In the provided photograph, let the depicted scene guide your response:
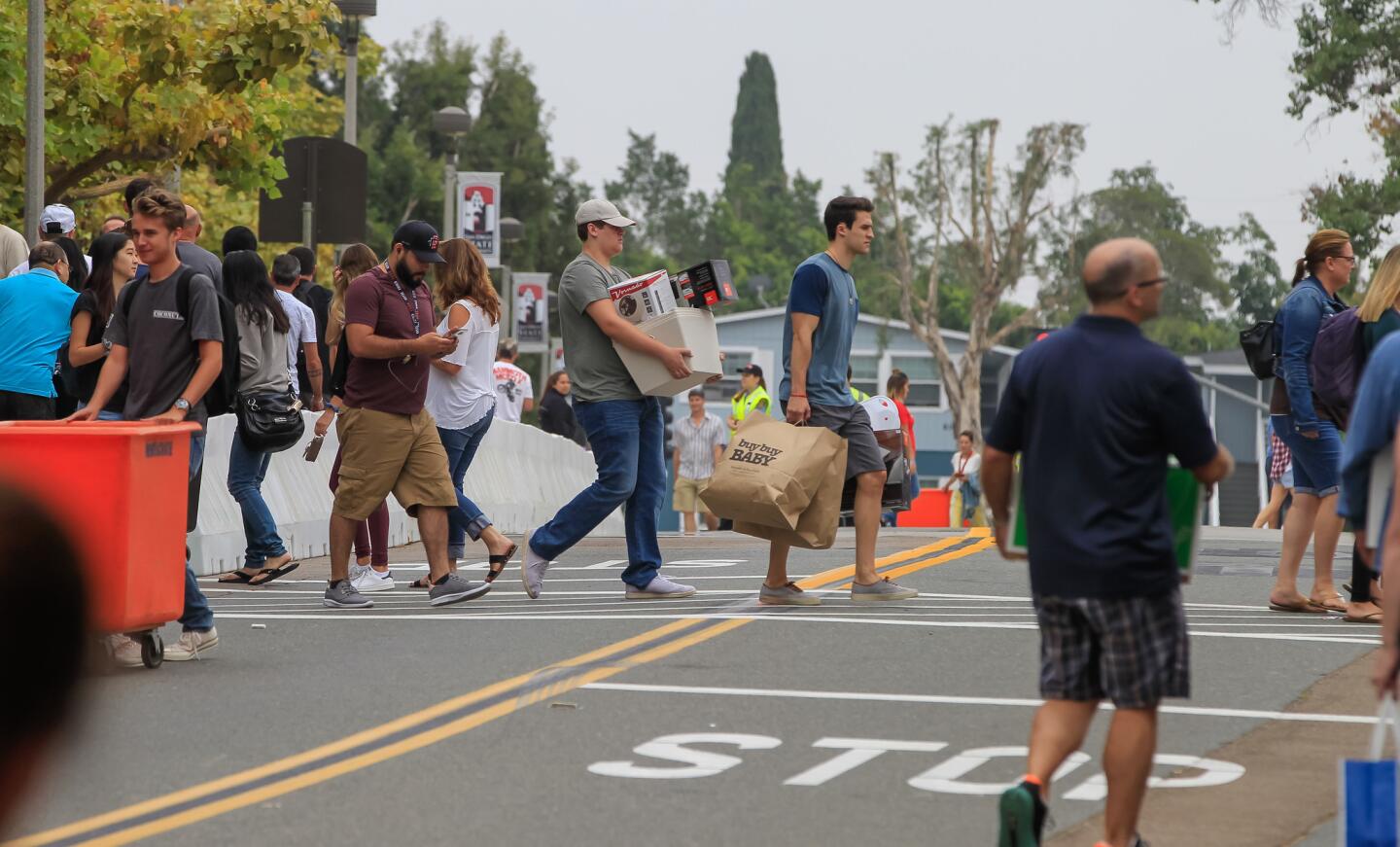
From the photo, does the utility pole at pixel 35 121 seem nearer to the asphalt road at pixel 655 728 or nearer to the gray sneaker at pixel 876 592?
the asphalt road at pixel 655 728

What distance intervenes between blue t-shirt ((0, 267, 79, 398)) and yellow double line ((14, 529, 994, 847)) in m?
4.05

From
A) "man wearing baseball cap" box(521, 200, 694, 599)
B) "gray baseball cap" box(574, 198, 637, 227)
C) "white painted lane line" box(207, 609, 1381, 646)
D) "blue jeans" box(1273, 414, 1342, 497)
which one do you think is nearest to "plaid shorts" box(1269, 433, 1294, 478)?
"blue jeans" box(1273, 414, 1342, 497)

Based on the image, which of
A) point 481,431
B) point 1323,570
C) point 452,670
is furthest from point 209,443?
point 1323,570

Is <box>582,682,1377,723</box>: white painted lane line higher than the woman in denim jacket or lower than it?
lower

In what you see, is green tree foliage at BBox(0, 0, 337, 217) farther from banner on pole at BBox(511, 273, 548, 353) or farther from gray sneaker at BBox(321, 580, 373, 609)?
banner on pole at BBox(511, 273, 548, 353)

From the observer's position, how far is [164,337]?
9281mm

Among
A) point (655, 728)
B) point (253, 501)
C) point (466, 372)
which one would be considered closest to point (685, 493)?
point (466, 372)

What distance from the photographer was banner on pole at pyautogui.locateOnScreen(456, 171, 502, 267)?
38156mm

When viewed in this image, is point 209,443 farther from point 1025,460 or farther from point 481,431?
point 1025,460

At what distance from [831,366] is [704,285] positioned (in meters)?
0.78

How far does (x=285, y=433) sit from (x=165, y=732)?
517 centimetres

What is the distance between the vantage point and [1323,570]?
11.6 meters

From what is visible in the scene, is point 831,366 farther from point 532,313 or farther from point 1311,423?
point 532,313

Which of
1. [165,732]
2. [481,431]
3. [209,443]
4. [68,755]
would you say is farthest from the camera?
[209,443]
